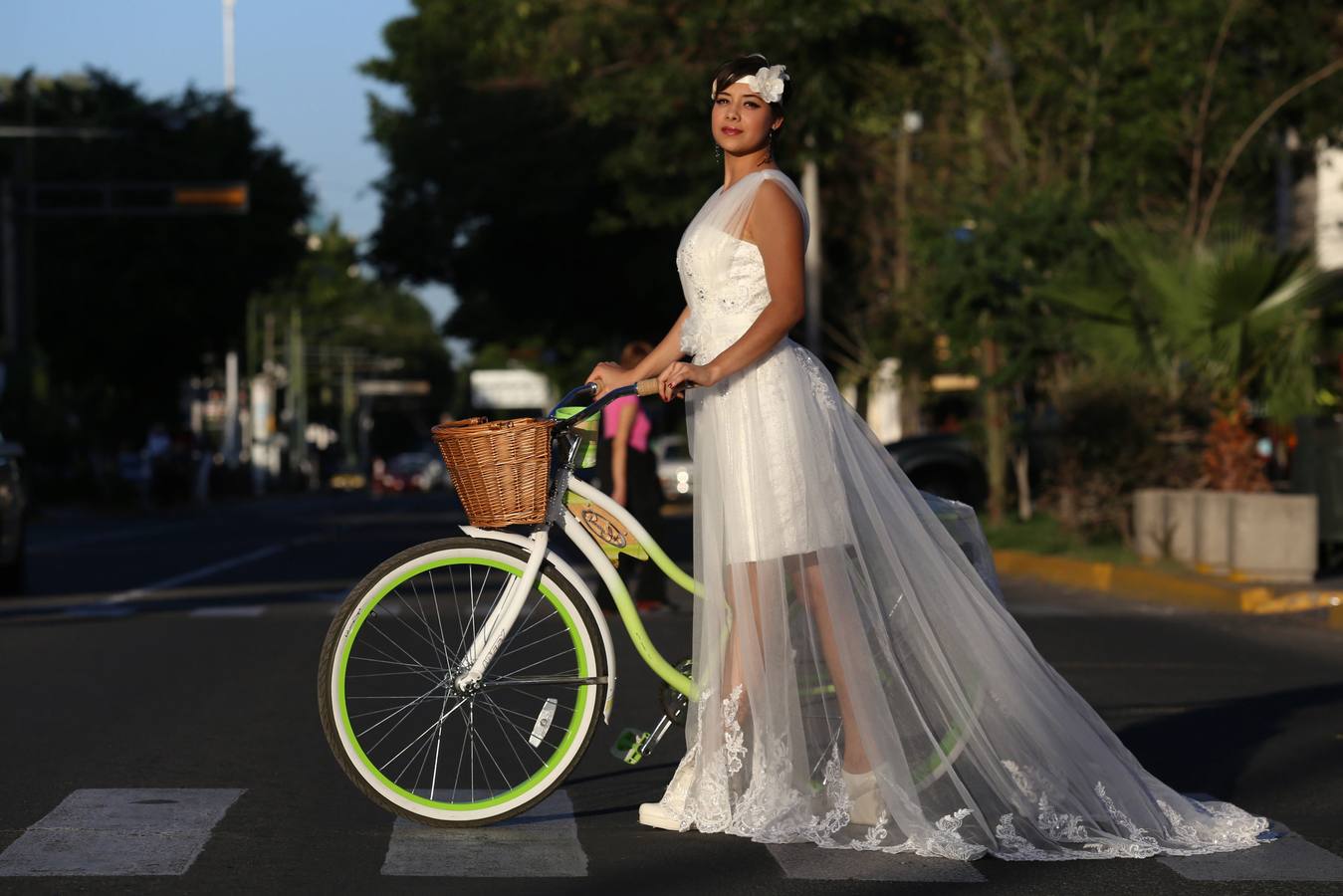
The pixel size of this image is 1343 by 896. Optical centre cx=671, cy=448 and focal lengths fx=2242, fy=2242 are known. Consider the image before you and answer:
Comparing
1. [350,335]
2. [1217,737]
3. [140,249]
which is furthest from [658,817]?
[350,335]

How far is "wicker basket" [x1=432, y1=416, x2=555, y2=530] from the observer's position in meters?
5.58

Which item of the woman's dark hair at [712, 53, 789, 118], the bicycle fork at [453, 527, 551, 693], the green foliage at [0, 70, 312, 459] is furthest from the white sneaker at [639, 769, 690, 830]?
the green foliage at [0, 70, 312, 459]

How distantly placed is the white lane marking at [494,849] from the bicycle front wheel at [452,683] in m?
0.07

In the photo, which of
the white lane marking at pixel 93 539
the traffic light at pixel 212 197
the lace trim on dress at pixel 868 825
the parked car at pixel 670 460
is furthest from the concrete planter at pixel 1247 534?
the traffic light at pixel 212 197

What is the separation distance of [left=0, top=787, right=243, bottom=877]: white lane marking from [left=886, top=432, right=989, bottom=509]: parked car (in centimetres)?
1870

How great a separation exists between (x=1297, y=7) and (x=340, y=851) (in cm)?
2316

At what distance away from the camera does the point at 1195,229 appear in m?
22.6

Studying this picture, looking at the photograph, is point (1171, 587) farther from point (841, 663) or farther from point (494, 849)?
point (494, 849)

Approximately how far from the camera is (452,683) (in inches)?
235

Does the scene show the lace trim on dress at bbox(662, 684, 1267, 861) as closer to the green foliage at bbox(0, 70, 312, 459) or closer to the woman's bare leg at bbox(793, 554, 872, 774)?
the woman's bare leg at bbox(793, 554, 872, 774)

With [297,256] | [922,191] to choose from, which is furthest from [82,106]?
[922,191]

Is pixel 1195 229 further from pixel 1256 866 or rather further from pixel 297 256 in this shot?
pixel 297 256

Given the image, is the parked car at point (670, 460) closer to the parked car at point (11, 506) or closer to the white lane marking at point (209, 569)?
the white lane marking at point (209, 569)

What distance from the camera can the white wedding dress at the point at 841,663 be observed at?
5656 mm
